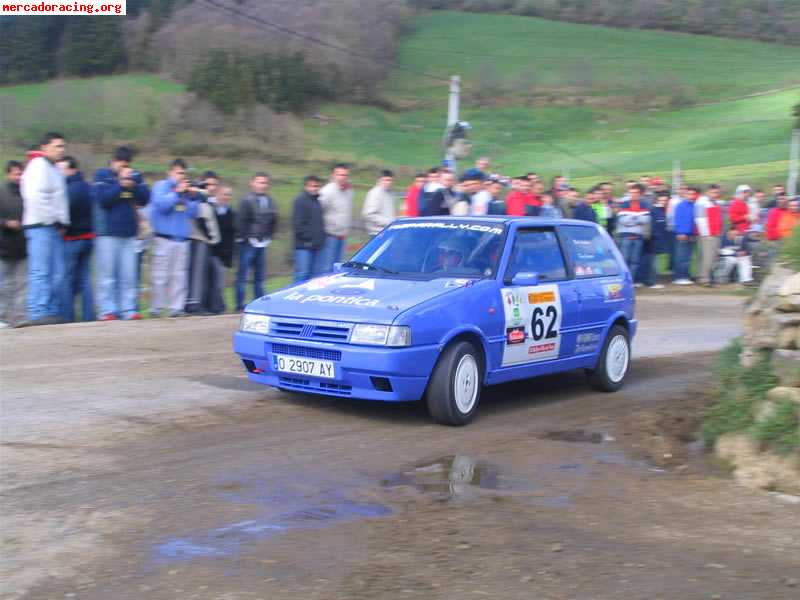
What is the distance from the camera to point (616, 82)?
59.9 meters

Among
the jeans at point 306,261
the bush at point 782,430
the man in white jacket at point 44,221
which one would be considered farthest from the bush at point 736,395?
the man in white jacket at point 44,221

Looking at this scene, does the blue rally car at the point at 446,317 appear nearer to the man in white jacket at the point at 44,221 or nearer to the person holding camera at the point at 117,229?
the person holding camera at the point at 117,229

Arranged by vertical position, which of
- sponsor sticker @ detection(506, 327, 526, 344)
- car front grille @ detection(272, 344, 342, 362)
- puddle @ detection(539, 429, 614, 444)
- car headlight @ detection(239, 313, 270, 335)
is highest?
car headlight @ detection(239, 313, 270, 335)

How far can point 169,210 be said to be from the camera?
42.8 ft

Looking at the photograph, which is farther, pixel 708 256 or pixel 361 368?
pixel 708 256

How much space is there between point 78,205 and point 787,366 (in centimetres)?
849

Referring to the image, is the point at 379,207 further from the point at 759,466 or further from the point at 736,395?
the point at 759,466

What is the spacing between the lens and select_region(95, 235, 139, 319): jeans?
12422mm

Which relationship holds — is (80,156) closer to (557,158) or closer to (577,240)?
(557,158)

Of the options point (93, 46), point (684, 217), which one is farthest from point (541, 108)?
point (684, 217)

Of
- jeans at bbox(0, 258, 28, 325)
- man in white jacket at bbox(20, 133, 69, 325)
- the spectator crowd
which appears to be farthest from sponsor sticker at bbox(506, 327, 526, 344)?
jeans at bbox(0, 258, 28, 325)

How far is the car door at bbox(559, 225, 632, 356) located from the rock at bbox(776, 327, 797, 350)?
248 centimetres

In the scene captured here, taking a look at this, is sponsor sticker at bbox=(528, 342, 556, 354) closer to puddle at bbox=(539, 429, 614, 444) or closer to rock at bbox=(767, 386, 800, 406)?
puddle at bbox=(539, 429, 614, 444)

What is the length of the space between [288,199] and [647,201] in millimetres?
16407
